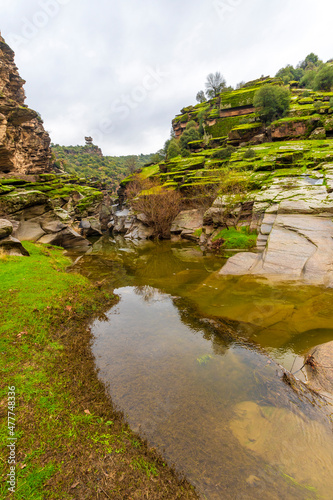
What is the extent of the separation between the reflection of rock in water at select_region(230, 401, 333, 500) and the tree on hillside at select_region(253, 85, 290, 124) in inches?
2257

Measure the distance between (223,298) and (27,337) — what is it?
816 cm

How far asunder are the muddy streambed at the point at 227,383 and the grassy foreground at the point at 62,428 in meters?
0.41

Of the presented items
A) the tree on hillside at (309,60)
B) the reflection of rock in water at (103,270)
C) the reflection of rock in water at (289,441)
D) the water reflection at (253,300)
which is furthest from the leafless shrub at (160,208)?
the tree on hillside at (309,60)

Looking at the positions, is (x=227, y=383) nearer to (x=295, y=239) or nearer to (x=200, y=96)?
(x=295, y=239)

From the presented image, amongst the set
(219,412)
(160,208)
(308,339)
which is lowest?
(308,339)

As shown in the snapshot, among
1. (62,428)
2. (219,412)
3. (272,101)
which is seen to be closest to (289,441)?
(219,412)

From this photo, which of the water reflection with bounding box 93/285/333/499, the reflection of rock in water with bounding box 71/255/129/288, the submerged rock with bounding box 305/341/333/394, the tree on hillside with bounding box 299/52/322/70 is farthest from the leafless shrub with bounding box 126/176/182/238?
the tree on hillside with bounding box 299/52/322/70

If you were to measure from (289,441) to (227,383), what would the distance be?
1.69 meters

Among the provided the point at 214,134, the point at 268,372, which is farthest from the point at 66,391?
the point at 214,134

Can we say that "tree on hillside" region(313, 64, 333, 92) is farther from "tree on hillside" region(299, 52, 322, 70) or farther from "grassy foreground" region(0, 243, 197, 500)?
"grassy foreground" region(0, 243, 197, 500)

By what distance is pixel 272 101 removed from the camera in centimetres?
4688

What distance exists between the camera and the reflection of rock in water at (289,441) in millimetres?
3459

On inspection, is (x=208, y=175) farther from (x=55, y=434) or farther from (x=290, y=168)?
(x=55, y=434)

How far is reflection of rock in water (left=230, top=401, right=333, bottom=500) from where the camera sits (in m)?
3.46
